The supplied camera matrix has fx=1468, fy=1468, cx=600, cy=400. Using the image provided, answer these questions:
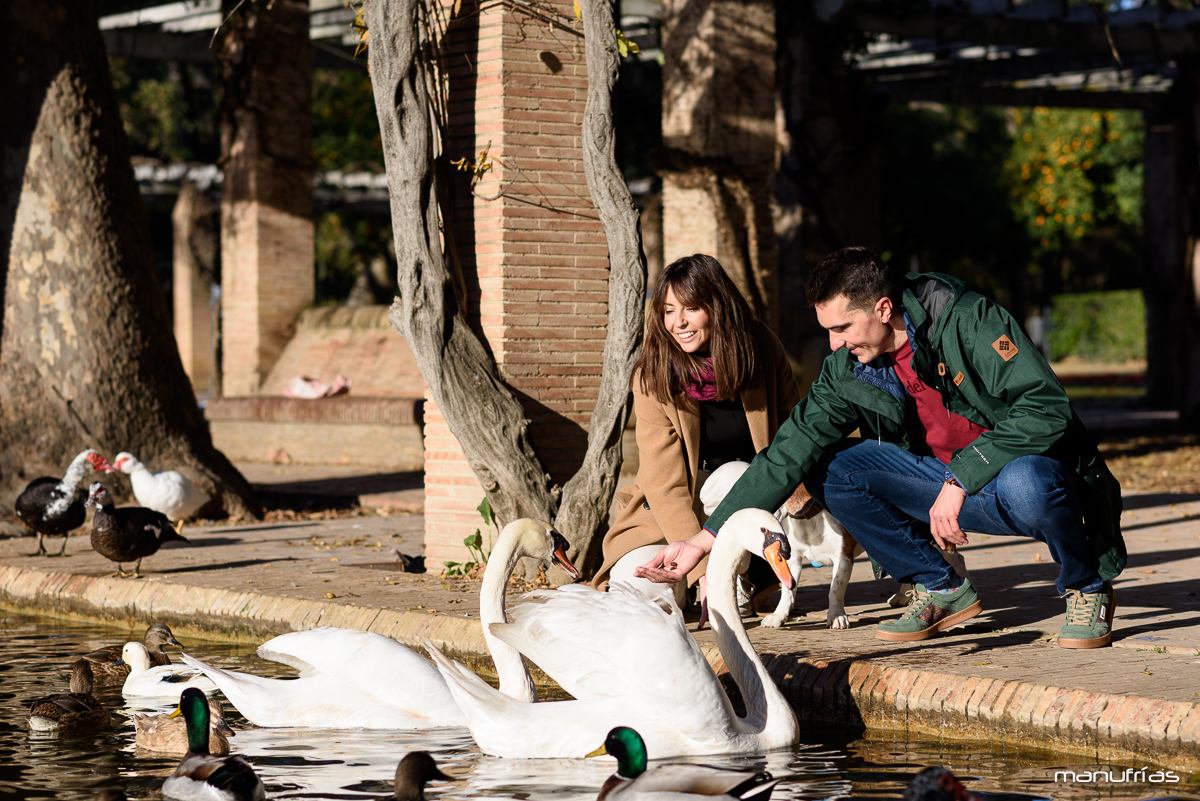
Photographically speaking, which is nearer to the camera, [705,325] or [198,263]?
[705,325]

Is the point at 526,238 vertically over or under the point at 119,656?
over

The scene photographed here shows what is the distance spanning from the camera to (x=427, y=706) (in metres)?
5.73

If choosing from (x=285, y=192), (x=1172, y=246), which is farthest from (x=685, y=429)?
(x=1172, y=246)

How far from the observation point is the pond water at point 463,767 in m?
4.71

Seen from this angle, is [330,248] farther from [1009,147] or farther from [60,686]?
[60,686]

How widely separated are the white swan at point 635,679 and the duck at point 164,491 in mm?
6101

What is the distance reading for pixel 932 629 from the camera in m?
6.33

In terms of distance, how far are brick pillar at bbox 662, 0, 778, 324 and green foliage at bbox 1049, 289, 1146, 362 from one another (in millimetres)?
36720

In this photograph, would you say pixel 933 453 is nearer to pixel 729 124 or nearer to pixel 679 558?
pixel 679 558

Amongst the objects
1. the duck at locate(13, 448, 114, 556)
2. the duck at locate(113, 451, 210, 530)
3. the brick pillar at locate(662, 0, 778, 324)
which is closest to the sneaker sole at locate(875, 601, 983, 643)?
the duck at locate(13, 448, 114, 556)

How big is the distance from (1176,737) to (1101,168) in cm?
4297

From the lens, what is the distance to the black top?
6949 mm

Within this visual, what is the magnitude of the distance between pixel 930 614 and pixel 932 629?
73 mm

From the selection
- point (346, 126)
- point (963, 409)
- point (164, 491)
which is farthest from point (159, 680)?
point (346, 126)
